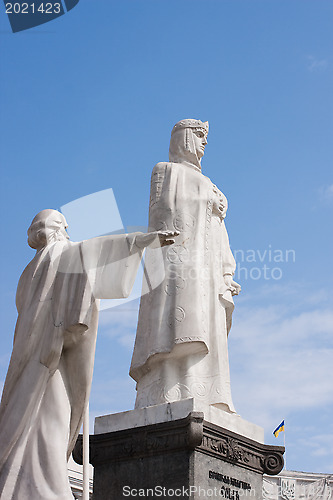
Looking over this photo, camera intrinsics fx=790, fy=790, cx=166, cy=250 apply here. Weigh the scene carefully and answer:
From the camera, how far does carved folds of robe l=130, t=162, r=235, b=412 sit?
Result: 771 centimetres

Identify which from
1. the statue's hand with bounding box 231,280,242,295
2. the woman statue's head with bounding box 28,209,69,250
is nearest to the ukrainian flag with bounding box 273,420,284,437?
the statue's hand with bounding box 231,280,242,295

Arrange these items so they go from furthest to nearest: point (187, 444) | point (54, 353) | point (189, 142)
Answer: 1. point (189, 142)
2. point (187, 444)
3. point (54, 353)

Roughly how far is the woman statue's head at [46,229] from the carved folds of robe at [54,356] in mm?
119

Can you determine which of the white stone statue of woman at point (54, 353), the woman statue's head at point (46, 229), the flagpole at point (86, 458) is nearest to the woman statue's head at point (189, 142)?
the woman statue's head at point (46, 229)

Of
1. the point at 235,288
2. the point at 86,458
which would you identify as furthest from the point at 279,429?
the point at 86,458

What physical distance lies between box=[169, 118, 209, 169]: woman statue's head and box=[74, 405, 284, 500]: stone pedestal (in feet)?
10.6

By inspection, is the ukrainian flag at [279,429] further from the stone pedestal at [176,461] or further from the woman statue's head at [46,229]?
the woman statue's head at [46,229]

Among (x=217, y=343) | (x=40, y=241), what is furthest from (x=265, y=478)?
(x=40, y=241)

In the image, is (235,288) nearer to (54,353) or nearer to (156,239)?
(156,239)

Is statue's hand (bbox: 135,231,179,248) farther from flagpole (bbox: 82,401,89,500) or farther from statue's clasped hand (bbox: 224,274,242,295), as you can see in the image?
statue's clasped hand (bbox: 224,274,242,295)

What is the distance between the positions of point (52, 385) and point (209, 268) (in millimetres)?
3097

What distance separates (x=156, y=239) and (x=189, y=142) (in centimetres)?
336

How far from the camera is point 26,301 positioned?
238 inches

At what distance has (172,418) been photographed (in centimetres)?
715
